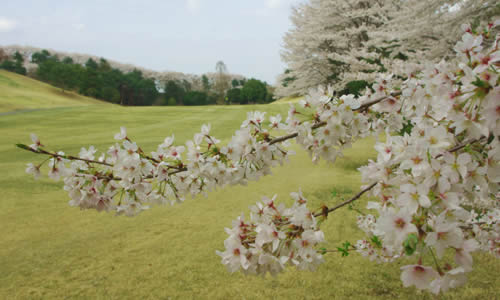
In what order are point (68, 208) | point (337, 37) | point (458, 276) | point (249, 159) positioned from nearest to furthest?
point (458, 276) → point (249, 159) → point (68, 208) → point (337, 37)

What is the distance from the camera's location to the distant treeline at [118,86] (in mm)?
42028

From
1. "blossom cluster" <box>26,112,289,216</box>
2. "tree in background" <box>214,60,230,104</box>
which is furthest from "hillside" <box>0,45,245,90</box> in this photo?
"blossom cluster" <box>26,112,289,216</box>

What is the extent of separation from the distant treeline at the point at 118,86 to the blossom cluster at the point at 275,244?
158 ft

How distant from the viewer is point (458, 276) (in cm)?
82

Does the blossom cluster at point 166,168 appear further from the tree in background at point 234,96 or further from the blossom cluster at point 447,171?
the tree in background at point 234,96

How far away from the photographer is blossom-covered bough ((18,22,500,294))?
82 centimetres

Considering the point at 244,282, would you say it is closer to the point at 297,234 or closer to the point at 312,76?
the point at 297,234

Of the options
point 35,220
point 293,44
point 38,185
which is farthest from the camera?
point 293,44

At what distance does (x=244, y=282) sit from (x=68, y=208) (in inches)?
157

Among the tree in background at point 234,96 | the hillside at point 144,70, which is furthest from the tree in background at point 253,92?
the hillside at point 144,70

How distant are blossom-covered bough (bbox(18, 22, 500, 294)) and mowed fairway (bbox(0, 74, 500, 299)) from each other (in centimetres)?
169

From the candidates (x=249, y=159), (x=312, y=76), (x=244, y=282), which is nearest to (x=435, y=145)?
(x=249, y=159)

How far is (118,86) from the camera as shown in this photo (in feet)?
174

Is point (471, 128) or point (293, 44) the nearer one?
point (471, 128)
